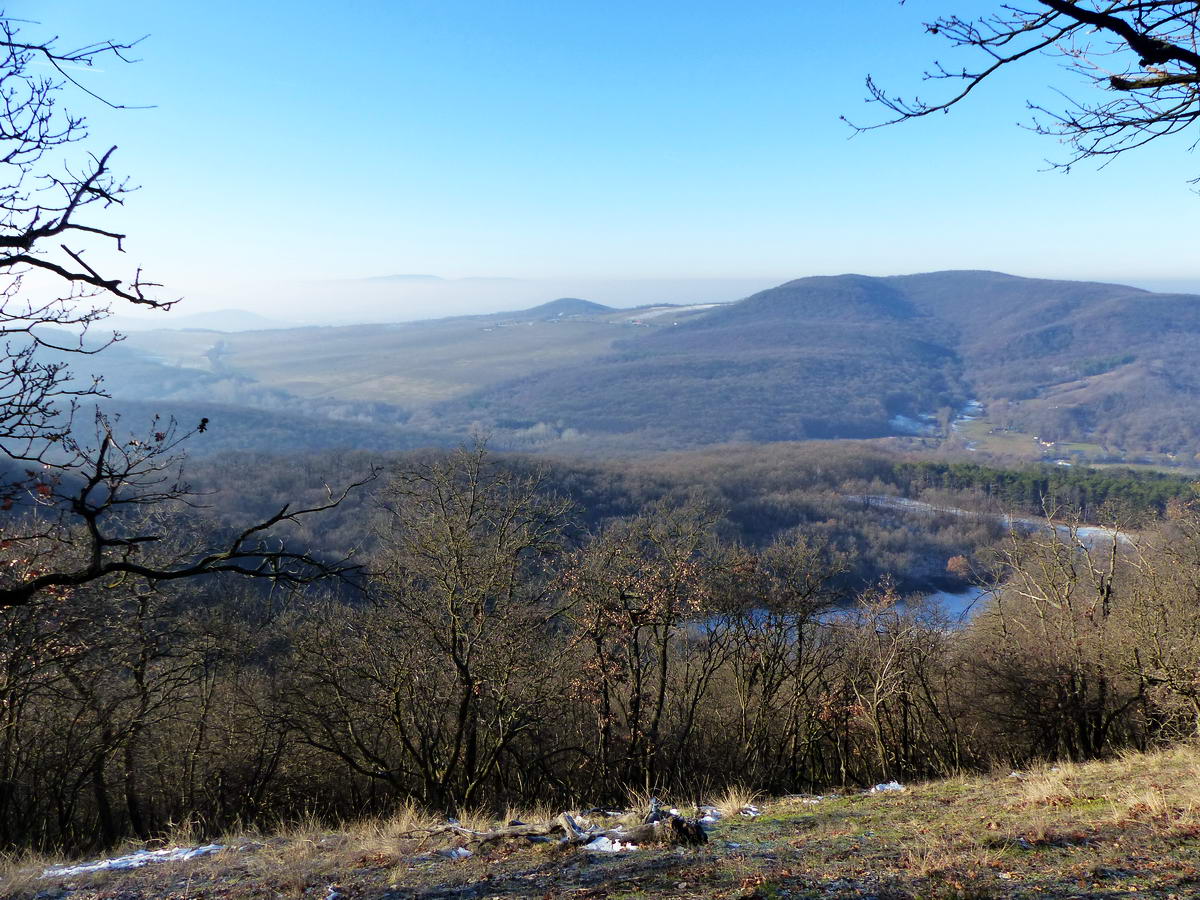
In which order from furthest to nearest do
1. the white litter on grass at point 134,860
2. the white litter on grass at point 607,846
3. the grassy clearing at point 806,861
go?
the white litter on grass at point 134,860 → the white litter on grass at point 607,846 → the grassy clearing at point 806,861

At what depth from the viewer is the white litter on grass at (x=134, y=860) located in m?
6.62

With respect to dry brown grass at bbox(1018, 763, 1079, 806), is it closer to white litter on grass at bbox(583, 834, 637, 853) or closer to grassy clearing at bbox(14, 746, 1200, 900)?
grassy clearing at bbox(14, 746, 1200, 900)

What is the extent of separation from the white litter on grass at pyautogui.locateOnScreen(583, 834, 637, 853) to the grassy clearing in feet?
0.41

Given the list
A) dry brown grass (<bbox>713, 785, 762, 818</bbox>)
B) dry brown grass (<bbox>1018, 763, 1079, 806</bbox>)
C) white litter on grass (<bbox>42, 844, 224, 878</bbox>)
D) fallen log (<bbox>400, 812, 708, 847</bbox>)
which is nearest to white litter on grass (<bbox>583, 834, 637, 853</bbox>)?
fallen log (<bbox>400, 812, 708, 847</bbox>)

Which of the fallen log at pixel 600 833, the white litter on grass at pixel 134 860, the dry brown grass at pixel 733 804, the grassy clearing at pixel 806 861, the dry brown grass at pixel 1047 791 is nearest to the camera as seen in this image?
the grassy clearing at pixel 806 861

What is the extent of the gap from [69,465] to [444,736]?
1299 centimetres

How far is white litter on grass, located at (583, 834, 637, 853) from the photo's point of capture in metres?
6.00

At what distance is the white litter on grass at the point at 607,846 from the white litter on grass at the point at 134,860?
4007mm

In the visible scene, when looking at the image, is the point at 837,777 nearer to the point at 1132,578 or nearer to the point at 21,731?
the point at 1132,578

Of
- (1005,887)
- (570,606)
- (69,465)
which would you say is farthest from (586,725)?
(69,465)

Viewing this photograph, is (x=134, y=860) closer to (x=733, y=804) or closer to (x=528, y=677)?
(x=528, y=677)

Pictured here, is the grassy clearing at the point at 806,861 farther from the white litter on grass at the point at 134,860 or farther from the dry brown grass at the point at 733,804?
the dry brown grass at the point at 733,804

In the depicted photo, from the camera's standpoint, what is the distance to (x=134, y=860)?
7023 millimetres

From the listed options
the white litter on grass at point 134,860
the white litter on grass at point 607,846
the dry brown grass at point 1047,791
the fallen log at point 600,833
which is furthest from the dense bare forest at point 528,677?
the white litter on grass at point 607,846
